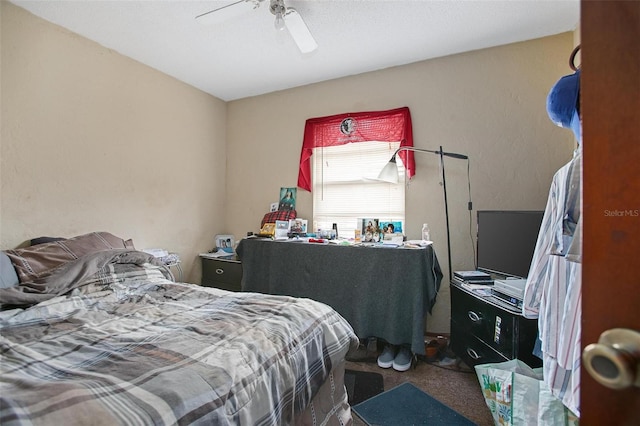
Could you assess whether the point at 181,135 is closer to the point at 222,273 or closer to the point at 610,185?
the point at 222,273

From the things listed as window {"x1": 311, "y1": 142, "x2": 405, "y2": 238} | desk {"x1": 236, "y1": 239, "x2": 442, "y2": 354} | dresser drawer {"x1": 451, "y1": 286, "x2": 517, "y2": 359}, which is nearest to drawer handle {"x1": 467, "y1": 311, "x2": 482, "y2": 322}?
dresser drawer {"x1": 451, "y1": 286, "x2": 517, "y2": 359}

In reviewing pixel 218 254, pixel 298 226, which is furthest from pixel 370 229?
pixel 218 254

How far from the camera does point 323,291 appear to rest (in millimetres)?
2391

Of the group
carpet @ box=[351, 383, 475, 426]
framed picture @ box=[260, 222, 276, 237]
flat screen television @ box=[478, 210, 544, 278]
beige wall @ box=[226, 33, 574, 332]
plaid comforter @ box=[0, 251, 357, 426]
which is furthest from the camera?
framed picture @ box=[260, 222, 276, 237]

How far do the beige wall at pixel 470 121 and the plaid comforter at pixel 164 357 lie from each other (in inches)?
63.0

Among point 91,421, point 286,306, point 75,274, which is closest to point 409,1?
point 286,306

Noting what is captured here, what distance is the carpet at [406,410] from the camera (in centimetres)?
155

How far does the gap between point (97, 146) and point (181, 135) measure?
0.81 m

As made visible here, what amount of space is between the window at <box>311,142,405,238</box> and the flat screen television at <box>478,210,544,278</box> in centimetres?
80

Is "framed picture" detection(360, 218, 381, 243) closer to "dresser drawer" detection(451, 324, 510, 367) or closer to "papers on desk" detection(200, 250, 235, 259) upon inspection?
"dresser drawer" detection(451, 324, 510, 367)

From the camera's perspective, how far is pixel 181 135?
3.10m

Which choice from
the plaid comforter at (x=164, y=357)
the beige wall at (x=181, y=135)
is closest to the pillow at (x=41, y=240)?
the beige wall at (x=181, y=135)

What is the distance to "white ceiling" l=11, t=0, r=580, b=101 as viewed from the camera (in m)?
1.97

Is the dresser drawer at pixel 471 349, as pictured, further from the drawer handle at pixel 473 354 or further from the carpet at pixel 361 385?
the carpet at pixel 361 385
